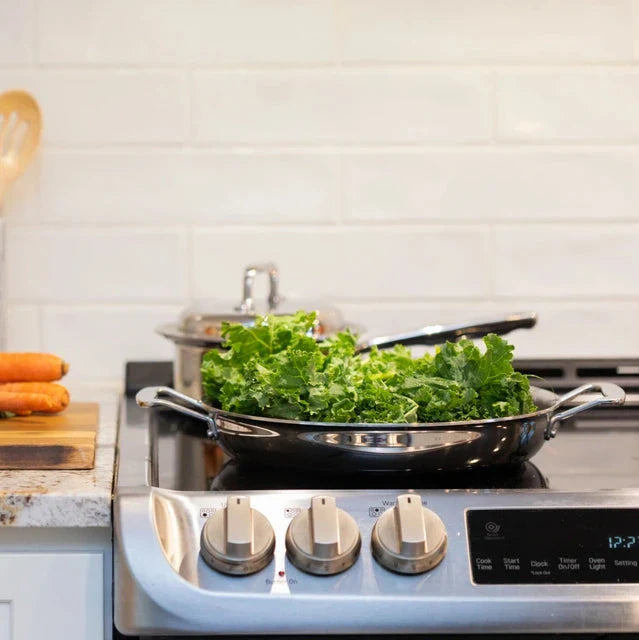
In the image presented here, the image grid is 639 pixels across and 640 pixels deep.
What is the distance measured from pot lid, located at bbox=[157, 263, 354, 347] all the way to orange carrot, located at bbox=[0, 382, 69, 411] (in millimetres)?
182

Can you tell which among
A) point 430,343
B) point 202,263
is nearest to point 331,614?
point 430,343

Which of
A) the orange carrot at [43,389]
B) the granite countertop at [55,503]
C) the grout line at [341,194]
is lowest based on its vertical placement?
the granite countertop at [55,503]

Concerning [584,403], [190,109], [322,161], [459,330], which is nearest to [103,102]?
[190,109]

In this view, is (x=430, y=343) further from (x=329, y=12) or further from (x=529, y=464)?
(x=329, y=12)

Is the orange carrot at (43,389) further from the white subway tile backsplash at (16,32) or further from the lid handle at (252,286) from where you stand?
Answer: the white subway tile backsplash at (16,32)

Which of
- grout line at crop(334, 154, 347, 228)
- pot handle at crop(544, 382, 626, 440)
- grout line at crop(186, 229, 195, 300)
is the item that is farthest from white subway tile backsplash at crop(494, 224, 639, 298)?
pot handle at crop(544, 382, 626, 440)

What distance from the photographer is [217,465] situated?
1107mm

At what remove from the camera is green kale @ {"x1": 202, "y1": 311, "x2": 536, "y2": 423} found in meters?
0.97

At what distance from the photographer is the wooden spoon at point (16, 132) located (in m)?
1.54

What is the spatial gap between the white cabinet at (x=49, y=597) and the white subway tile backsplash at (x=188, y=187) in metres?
0.79

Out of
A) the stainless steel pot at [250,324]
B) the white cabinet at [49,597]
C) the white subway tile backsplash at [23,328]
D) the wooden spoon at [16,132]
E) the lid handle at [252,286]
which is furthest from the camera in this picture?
the white subway tile backsplash at [23,328]

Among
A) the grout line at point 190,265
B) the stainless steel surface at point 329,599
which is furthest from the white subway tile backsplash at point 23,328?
the stainless steel surface at point 329,599

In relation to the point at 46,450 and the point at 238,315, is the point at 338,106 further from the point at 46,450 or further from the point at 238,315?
the point at 46,450

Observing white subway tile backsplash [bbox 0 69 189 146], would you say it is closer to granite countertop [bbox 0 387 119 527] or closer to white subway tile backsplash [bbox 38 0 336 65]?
white subway tile backsplash [bbox 38 0 336 65]
